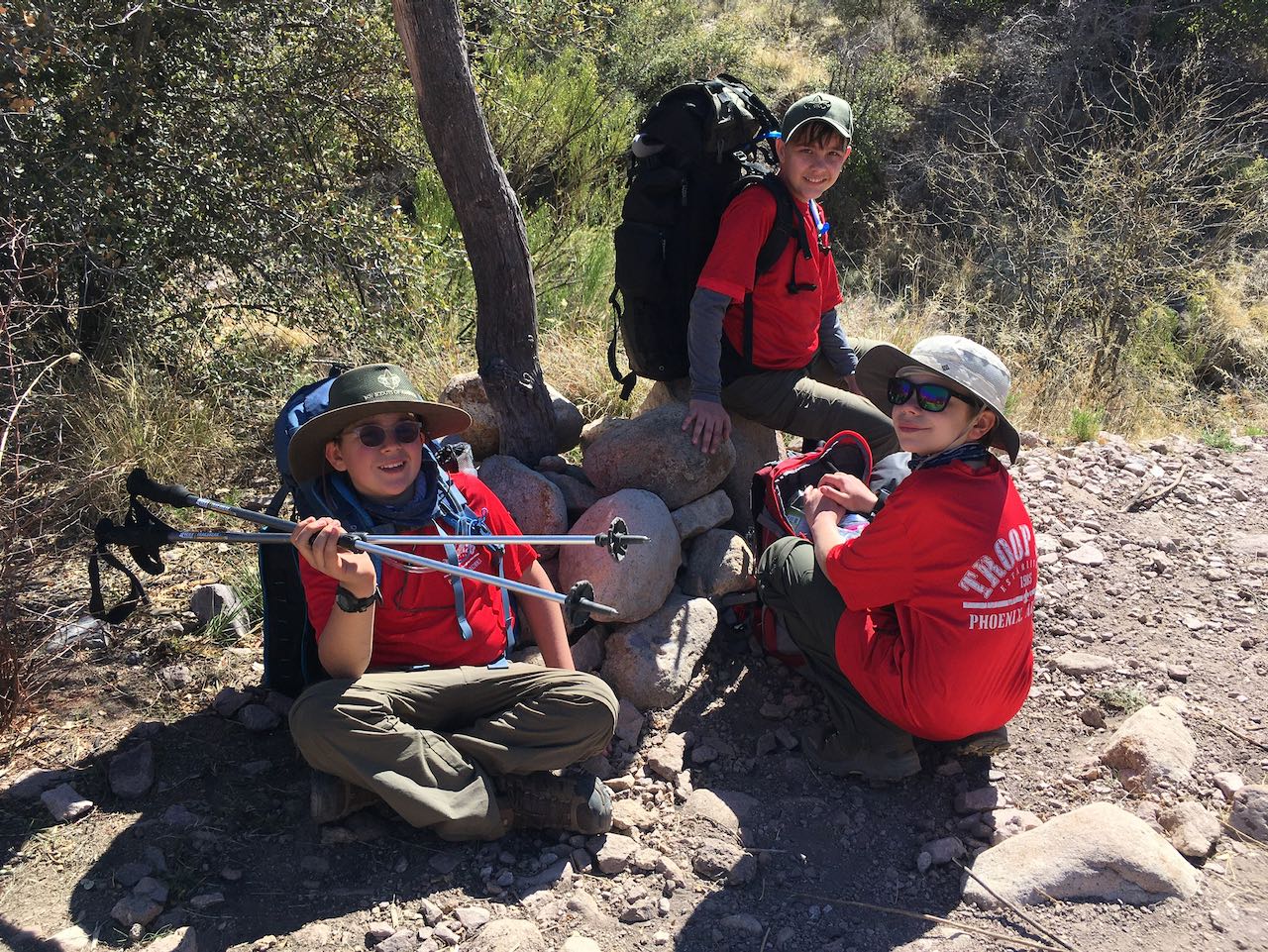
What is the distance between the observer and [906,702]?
3061 mm

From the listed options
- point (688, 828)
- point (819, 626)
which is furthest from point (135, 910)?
point (819, 626)

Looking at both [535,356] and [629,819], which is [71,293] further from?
[629,819]

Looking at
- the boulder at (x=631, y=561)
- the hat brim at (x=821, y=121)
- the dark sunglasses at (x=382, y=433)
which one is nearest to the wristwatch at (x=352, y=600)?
the dark sunglasses at (x=382, y=433)

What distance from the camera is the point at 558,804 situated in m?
3.05

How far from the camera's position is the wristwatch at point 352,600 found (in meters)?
2.68

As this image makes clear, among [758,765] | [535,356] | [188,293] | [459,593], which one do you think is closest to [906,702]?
[758,765]

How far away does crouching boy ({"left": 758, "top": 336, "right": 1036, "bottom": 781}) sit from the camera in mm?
2875

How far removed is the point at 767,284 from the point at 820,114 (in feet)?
2.16

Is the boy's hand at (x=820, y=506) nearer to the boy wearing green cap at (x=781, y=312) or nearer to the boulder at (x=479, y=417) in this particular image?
the boy wearing green cap at (x=781, y=312)

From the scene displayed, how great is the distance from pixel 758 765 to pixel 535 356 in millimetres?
1947

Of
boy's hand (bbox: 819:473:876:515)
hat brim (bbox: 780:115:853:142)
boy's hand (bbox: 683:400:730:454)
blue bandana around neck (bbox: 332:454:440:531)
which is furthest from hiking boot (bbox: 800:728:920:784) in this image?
hat brim (bbox: 780:115:853:142)

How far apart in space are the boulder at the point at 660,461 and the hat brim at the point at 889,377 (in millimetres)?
908

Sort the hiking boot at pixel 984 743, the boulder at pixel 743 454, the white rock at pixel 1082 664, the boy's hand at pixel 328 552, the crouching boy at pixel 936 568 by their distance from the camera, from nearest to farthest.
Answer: the boy's hand at pixel 328 552 < the crouching boy at pixel 936 568 < the hiking boot at pixel 984 743 < the white rock at pixel 1082 664 < the boulder at pixel 743 454

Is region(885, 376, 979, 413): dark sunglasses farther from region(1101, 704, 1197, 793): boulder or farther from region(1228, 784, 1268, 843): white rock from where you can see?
region(1228, 784, 1268, 843): white rock
